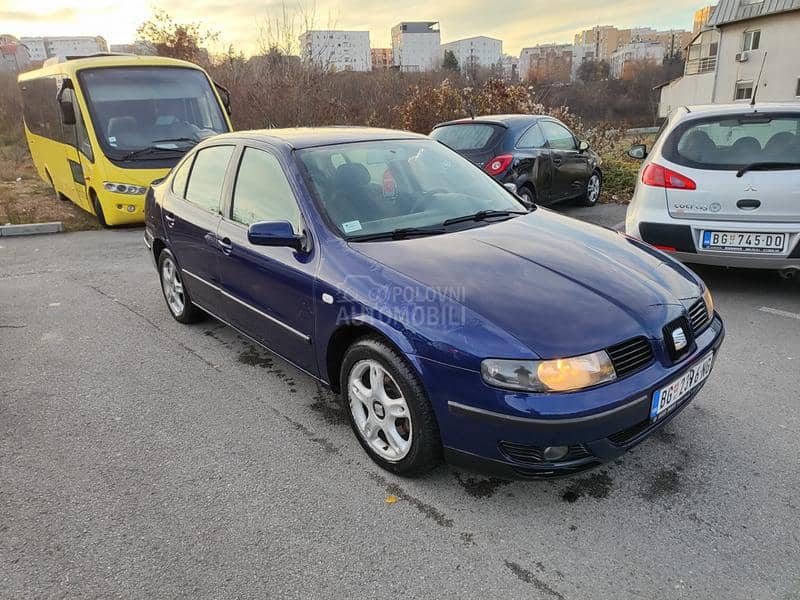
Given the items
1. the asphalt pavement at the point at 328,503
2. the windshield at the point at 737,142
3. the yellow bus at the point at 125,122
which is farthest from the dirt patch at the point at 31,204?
the windshield at the point at 737,142

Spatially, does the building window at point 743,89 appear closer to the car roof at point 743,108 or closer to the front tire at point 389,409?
the car roof at point 743,108

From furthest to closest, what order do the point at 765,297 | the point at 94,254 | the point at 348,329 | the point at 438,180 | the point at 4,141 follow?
the point at 4,141, the point at 94,254, the point at 765,297, the point at 438,180, the point at 348,329

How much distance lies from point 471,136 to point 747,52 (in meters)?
39.1

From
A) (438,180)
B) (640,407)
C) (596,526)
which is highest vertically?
(438,180)

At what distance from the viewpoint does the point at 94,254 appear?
25.1 feet

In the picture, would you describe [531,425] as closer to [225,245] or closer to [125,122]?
[225,245]

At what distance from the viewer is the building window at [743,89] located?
127 feet

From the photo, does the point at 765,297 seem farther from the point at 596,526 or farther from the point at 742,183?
the point at 596,526

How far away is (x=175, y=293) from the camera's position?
4914 mm

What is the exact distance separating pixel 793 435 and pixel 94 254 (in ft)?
25.5

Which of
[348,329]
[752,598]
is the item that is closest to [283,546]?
[348,329]

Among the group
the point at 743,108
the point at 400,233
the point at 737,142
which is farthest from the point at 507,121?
the point at 400,233

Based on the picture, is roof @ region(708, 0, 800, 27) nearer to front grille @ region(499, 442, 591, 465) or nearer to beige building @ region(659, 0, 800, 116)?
beige building @ region(659, 0, 800, 116)

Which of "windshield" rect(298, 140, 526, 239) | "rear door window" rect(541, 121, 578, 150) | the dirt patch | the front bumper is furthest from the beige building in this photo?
the front bumper
